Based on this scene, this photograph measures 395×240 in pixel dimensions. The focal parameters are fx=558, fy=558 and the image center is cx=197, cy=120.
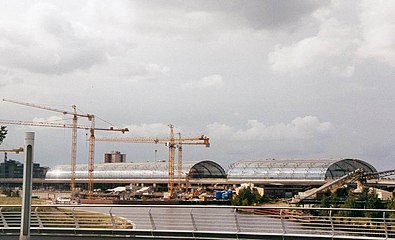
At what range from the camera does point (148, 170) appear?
134125mm

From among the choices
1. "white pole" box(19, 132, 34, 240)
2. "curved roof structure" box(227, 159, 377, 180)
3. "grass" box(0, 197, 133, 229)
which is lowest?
"grass" box(0, 197, 133, 229)

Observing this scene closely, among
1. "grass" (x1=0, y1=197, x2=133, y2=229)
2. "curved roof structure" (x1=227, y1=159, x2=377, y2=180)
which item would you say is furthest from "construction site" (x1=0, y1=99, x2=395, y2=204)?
"grass" (x1=0, y1=197, x2=133, y2=229)

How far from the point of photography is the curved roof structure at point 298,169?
348 ft

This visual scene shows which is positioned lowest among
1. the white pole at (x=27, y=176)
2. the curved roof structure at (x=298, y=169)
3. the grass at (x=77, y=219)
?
the grass at (x=77, y=219)

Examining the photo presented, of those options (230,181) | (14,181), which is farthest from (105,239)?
(14,181)

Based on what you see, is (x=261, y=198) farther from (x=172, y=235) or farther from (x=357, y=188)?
(x=172, y=235)

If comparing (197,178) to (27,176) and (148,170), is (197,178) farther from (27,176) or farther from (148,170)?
(27,176)

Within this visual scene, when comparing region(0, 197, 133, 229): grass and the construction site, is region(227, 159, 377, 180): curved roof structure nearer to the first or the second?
the construction site

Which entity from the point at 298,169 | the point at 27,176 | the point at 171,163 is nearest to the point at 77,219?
the point at 27,176

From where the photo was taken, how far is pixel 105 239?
16906 mm

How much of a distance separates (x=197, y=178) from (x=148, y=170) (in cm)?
1282

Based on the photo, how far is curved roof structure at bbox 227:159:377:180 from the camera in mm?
106188

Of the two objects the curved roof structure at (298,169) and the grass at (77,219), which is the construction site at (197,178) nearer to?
the curved roof structure at (298,169)

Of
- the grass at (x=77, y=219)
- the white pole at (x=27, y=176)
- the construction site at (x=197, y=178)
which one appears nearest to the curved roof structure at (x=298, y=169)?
the construction site at (x=197, y=178)
